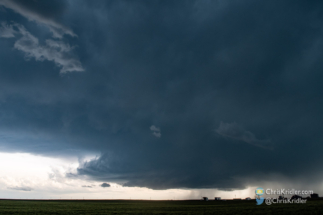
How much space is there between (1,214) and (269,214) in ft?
337

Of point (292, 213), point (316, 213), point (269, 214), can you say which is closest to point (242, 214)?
point (269, 214)

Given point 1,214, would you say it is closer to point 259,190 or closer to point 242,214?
point 242,214

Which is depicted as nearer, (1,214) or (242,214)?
(242,214)

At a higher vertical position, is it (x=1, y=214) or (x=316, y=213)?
(x=316, y=213)

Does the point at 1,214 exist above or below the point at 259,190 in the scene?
below

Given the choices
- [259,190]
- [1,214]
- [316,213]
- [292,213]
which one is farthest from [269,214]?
[1,214]

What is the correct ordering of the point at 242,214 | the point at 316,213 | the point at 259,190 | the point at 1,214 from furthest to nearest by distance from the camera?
the point at 259,190
the point at 1,214
the point at 242,214
the point at 316,213

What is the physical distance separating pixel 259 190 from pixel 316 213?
26.9 m

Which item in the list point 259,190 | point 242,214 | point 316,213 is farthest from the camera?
point 259,190

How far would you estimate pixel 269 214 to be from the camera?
71.8m

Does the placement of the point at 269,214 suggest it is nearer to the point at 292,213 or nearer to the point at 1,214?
the point at 292,213

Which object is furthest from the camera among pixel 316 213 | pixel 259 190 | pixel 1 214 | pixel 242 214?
pixel 259 190

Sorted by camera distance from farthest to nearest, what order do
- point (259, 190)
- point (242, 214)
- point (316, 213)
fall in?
point (259, 190) < point (242, 214) < point (316, 213)

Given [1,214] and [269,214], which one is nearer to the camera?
[269,214]
